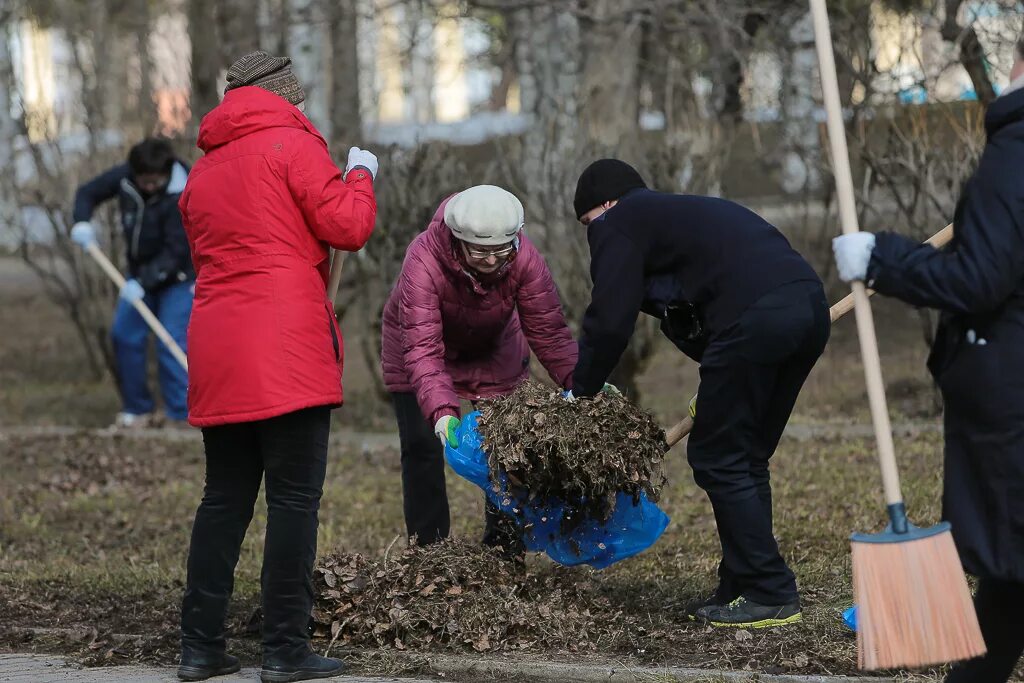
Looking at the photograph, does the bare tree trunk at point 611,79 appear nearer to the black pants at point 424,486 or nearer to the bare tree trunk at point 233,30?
the bare tree trunk at point 233,30

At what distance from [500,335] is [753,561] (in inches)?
49.2

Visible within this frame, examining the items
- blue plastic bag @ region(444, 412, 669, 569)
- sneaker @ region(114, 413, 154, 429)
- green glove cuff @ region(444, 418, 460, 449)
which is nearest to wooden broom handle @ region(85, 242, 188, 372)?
sneaker @ region(114, 413, 154, 429)

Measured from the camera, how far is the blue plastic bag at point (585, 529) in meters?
4.88

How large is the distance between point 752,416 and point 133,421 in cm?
689

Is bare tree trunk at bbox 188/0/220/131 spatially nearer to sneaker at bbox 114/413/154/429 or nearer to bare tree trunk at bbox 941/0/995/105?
sneaker at bbox 114/413/154/429

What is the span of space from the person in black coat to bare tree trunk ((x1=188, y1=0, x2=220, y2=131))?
450 inches

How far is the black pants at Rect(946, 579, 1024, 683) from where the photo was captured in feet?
11.5

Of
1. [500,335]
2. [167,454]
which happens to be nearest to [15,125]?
[167,454]

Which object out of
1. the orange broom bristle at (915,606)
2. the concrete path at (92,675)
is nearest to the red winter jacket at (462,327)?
the concrete path at (92,675)

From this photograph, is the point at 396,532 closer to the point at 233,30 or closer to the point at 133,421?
the point at 133,421

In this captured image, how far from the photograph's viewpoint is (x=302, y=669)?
4.44 meters

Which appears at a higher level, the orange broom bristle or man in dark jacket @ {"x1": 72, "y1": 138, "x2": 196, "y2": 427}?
man in dark jacket @ {"x1": 72, "y1": 138, "x2": 196, "y2": 427}

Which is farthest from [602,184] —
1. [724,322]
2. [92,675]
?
[92,675]

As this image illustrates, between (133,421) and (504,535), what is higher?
(504,535)
